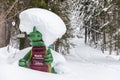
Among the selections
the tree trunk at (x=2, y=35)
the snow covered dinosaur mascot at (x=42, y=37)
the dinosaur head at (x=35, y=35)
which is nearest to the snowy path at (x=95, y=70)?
the snow covered dinosaur mascot at (x=42, y=37)

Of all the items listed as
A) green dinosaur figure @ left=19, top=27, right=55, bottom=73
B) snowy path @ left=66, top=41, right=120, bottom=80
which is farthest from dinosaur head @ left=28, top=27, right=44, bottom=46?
snowy path @ left=66, top=41, right=120, bottom=80

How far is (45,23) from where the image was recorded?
5.39 meters

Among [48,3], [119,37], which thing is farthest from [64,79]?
[119,37]

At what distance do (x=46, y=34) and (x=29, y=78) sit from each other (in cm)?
198

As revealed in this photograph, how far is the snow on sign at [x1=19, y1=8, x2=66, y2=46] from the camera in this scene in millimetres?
5395

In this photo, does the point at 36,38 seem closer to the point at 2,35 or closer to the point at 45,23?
the point at 45,23

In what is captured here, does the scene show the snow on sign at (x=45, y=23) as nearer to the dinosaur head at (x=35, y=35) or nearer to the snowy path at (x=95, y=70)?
the dinosaur head at (x=35, y=35)

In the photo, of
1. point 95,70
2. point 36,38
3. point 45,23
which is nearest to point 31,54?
point 36,38

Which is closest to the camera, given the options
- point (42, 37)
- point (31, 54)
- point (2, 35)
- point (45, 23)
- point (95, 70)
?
point (45, 23)

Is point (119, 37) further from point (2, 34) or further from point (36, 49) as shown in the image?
point (36, 49)

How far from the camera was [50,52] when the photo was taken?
5605 mm

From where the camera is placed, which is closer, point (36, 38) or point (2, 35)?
point (36, 38)

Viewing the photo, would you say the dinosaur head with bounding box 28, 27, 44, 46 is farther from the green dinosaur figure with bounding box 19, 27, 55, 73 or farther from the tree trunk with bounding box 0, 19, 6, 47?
the tree trunk with bounding box 0, 19, 6, 47

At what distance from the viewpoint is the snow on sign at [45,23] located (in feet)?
17.7
